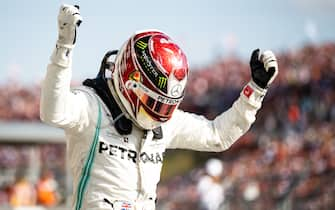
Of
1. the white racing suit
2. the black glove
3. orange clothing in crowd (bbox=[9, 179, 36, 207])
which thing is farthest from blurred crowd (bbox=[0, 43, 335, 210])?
the white racing suit

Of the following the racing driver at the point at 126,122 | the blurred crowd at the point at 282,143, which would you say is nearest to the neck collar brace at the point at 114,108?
the racing driver at the point at 126,122

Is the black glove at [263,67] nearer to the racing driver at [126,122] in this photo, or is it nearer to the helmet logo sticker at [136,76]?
the racing driver at [126,122]

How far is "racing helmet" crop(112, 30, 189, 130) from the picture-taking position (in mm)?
4262

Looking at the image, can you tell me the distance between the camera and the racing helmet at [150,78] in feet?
14.0

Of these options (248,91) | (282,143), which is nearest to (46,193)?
(282,143)

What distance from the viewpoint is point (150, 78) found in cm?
426

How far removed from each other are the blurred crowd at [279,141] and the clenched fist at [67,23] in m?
7.78

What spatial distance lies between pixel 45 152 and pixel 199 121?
61.5 feet

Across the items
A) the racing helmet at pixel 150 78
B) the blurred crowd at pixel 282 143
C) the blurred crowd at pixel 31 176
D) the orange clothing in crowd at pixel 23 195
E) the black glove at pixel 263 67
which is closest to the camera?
the racing helmet at pixel 150 78

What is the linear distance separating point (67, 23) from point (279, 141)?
560 inches

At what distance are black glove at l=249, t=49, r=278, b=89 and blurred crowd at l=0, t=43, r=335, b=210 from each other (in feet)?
21.1

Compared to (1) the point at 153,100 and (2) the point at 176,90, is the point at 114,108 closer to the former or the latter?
(1) the point at 153,100

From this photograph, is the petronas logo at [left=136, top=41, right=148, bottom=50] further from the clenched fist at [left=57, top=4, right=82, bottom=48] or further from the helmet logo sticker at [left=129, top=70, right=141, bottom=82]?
the clenched fist at [left=57, top=4, right=82, bottom=48]

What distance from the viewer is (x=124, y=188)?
435 centimetres
